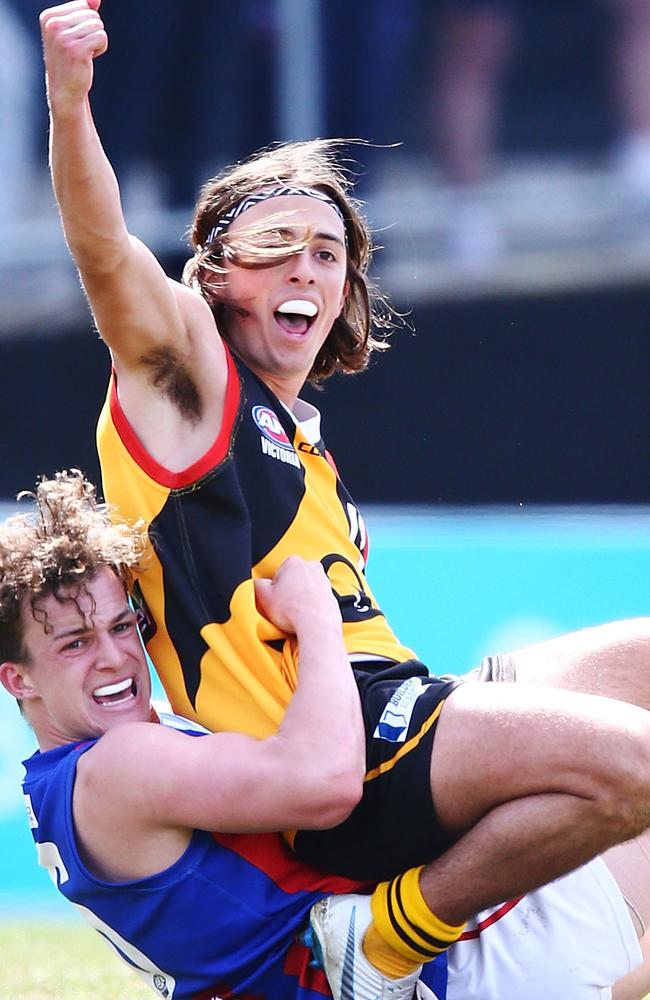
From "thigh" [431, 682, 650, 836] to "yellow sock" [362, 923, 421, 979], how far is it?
0.24 m

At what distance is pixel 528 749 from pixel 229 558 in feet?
2.28

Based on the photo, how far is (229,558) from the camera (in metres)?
2.90

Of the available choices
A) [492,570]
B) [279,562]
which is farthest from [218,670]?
[492,570]

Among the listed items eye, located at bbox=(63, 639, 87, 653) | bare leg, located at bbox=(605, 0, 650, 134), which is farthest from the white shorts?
bare leg, located at bbox=(605, 0, 650, 134)

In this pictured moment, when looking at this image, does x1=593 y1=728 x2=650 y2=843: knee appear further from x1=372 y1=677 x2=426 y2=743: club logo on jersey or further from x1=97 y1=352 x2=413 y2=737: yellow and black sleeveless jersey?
x1=97 y1=352 x2=413 y2=737: yellow and black sleeveless jersey

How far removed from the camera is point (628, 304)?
570cm

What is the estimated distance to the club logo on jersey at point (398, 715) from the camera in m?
2.82

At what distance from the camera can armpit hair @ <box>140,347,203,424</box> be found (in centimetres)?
292

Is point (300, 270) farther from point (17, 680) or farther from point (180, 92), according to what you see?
point (180, 92)


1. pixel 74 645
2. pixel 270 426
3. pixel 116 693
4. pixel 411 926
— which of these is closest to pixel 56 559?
pixel 74 645

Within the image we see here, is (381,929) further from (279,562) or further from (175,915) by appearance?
(279,562)

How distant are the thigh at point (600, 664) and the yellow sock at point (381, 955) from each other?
742 mm

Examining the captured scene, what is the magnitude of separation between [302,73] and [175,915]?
3887mm

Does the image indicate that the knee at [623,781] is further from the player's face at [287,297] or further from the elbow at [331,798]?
the player's face at [287,297]
